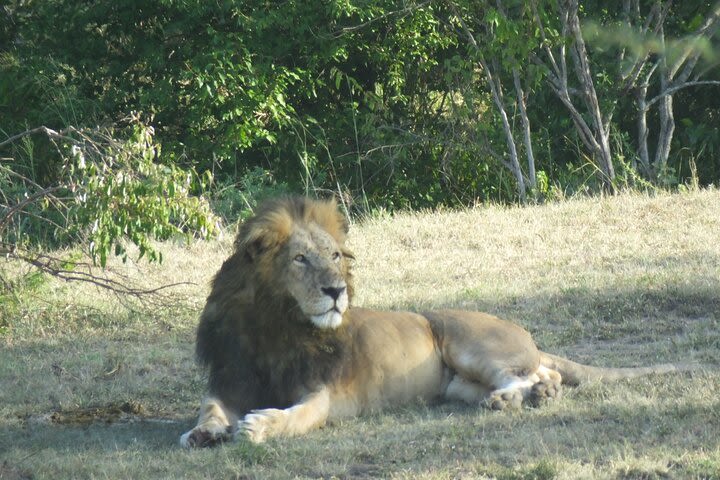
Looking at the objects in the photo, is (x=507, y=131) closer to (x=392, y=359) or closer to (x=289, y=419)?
(x=392, y=359)

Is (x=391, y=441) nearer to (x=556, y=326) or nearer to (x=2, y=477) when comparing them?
(x=2, y=477)

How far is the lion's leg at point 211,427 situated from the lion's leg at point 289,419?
3.7 inches

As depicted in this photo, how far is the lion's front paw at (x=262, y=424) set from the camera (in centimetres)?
524

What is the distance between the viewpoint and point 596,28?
8.17 ft

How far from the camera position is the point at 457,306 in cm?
842

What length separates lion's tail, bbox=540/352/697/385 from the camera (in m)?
6.25

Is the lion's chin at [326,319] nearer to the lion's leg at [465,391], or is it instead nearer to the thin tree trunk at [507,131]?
the lion's leg at [465,391]

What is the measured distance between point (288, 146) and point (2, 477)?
1171 centimetres

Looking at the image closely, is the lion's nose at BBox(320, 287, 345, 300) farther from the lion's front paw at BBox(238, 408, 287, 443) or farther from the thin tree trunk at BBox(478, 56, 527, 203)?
the thin tree trunk at BBox(478, 56, 527, 203)

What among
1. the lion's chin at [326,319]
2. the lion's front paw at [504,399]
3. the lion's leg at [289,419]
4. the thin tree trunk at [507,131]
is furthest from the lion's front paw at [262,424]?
the thin tree trunk at [507,131]

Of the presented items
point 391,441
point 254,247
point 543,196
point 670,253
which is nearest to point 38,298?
point 254,247

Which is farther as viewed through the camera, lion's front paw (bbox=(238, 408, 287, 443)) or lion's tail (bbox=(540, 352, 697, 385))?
lion's tail (bbox=(540, 352, 697, 385))

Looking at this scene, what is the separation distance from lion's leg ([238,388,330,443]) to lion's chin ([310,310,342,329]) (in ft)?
1.08

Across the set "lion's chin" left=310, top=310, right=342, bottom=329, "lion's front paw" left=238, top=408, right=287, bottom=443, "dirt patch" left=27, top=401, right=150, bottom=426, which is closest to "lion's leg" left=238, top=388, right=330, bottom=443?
"lion's front paw" left=238, top=408, right=287, bottom=443
